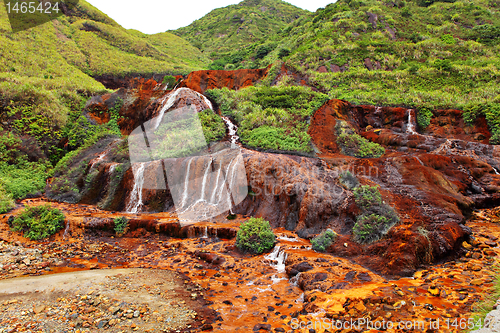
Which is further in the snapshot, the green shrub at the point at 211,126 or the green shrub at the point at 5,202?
the green shrub at the point at 211,126

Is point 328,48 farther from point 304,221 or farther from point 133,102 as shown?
point 304,221

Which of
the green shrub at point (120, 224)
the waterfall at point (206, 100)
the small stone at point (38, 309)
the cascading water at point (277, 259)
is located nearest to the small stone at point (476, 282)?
the cascading water at point (277, 259)

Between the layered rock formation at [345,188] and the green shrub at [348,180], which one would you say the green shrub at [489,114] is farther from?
the green shrub at [348,180]

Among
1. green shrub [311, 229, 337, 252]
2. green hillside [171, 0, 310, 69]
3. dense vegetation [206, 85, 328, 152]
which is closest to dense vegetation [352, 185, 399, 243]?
green shrub [311, 229, 337, 252]

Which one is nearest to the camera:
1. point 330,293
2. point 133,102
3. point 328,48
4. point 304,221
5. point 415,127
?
point 330,293

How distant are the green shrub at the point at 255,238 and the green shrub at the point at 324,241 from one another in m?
1.57

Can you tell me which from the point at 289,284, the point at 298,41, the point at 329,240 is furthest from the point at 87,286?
the point at 298,41

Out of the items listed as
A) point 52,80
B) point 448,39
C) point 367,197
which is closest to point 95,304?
point 367,197

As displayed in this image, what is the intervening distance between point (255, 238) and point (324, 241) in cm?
255

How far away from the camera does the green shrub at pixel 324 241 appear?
964cm

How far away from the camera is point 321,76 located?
2827 centimetres

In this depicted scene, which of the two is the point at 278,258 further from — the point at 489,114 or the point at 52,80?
the point at 52,80

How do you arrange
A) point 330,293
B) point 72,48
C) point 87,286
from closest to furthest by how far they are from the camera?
point 330,293
point 87,286
point 72,48

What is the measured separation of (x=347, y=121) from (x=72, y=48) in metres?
39.3
